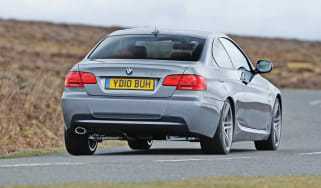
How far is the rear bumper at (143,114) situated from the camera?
32.8 feet

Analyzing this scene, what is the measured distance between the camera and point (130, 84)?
396 inches

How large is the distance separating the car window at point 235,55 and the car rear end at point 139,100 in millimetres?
1313

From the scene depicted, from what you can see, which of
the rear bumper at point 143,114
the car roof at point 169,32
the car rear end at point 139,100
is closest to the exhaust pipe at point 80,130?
the car rear end at point 139,100

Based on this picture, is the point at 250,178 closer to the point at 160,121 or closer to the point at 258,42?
the point at 160,121

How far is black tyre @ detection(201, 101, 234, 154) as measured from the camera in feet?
34.6

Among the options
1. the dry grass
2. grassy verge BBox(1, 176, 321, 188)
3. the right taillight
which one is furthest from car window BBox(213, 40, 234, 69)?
the dry grass

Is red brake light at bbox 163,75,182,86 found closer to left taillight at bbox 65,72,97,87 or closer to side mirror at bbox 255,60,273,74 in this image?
left taillight at bbox 65,72,97,87

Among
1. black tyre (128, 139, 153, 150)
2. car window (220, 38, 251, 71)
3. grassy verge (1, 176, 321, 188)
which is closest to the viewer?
grassy verge (1, 176, 321, 188)

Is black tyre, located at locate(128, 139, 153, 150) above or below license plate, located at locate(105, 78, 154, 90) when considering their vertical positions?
below

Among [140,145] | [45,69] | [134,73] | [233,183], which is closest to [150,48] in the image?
[134,73]

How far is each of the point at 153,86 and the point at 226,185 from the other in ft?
9.91

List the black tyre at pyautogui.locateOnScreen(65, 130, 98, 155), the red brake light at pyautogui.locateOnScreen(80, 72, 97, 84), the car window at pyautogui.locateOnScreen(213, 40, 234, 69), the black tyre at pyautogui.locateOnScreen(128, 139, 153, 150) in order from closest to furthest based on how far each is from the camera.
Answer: the red brake light at pyautogui.locateOnScreen(80, 72, 97, 84), the black tyre at pyautogui.locateOnScreen(65, 130, 98, 155), the car window at pyautogui.locateOnScreen(213, 40, 234, 69), the black tyre at pyautogui.locateOnScreen(128, 139, 153, 150)

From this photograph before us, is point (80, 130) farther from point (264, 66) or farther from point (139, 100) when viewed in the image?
point (264, 66)

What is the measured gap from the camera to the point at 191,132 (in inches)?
400
